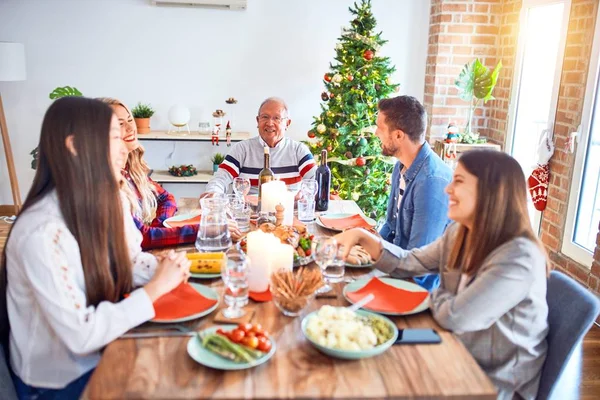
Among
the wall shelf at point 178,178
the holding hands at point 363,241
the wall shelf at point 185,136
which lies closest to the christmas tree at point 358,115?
the wall shelf at point 185,136

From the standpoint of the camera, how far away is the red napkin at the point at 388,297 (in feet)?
5.01

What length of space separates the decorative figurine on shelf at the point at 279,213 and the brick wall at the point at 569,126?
84.6 inches

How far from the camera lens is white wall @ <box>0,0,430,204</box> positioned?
4.57 m

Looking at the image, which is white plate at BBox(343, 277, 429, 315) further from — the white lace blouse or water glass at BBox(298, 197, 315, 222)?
water glass at BBox(298, 197, 315, 222)

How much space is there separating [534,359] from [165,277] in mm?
1043

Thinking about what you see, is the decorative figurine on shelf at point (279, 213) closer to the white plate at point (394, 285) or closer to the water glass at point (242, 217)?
the water glass at point (242, 217)

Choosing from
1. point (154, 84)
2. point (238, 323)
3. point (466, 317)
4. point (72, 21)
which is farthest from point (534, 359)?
point (72, 21)

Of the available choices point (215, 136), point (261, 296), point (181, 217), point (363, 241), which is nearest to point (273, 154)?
point (181, 217)

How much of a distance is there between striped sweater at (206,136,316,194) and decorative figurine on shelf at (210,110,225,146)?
1.35 metres

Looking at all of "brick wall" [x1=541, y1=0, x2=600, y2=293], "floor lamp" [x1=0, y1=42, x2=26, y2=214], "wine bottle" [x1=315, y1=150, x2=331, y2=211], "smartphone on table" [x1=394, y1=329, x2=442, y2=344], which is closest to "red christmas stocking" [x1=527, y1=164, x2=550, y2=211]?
"brick wall" [x1=541, y1=0, x2=600, y2=293]

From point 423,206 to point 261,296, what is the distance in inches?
37.0

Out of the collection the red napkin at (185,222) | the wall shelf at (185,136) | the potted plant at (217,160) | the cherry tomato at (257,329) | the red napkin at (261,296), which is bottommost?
the potted plant at (217,160)

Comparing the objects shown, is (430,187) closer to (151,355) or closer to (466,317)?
(466,317)

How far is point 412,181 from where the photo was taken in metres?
2.38
